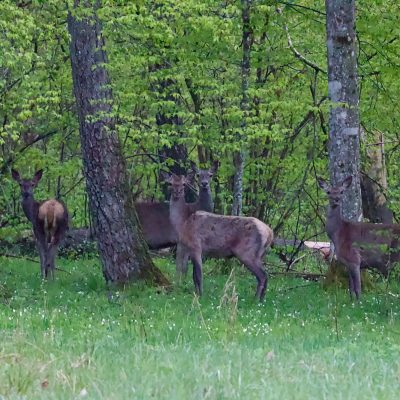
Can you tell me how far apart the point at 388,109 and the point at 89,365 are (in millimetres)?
13471

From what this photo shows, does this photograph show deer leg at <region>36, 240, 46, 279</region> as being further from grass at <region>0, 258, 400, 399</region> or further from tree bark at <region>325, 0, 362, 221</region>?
tree bark at <region>325, 0, 362, 221</region>

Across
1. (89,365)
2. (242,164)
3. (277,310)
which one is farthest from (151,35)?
(89,365)

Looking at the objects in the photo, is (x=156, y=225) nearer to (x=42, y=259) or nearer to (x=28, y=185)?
(x=28, y=185)

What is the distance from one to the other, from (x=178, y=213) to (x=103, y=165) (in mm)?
1993

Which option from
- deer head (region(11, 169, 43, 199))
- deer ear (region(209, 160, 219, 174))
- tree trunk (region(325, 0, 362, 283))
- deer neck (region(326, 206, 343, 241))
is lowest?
deer neck (region(326, 206, 343, 241))

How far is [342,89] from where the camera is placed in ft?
49.9

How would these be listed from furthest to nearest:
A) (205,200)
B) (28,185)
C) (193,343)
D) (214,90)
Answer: (28,185) → (205,200) → (214,90) → (193,343)

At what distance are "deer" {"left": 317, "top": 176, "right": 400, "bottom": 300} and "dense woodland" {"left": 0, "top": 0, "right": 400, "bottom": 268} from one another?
1569mm

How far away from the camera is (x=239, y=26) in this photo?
17750 mm

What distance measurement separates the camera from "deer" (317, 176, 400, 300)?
50.6 ft

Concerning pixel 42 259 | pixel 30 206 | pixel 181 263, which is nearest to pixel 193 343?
pixel 181 263

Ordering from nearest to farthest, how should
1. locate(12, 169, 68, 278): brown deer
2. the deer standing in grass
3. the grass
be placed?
the grass
locate(12, 169, 68, 278): brown deer
the deer standing in grass

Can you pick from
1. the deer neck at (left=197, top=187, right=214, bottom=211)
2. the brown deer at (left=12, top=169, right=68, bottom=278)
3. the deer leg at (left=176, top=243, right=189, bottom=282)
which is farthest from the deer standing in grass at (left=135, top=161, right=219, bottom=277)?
the deer leg at (left=176, top=243, right=189, bottom=282)

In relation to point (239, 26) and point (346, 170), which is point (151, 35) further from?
point (346, 170)
